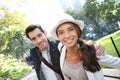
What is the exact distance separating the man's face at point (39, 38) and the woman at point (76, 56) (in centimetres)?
97

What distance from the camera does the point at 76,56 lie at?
3.29 metres

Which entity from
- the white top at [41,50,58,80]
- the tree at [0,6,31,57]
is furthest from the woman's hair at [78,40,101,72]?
the tree at [0,6,31,57]

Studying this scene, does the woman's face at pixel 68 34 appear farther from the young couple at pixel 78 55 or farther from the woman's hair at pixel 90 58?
the woman's hair at pixel 90 58

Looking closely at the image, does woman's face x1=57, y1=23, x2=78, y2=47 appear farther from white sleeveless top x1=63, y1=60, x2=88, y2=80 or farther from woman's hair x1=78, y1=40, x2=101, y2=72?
white sleeveless top x1=63, y1=60, x2=88, y2=80

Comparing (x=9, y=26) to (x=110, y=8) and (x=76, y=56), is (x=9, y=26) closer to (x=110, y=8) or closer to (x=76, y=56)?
(x=76, y=56)

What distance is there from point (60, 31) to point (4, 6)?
15043 mm

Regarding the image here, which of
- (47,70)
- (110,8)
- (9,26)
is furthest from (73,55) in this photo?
(110,8)

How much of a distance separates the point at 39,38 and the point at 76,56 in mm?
1201

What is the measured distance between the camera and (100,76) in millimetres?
3090

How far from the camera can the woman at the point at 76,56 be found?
306cm

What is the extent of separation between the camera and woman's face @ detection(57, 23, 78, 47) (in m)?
3.10

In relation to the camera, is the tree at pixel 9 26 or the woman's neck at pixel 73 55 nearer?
the woman's neck at pixel 73 55

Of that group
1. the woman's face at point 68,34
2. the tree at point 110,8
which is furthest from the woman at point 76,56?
the tree at point 110,8

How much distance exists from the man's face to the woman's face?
113 centimetres
